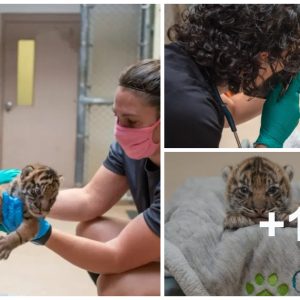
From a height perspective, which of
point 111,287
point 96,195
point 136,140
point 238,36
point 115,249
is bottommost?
point 111,287

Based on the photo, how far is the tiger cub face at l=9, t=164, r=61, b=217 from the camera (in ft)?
3.22

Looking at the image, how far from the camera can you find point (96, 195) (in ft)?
3.78

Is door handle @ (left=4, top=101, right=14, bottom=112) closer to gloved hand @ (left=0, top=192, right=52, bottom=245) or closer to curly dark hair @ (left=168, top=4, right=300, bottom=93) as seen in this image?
gloved hand @ (left=0, top=192, right=52, bottom=245)

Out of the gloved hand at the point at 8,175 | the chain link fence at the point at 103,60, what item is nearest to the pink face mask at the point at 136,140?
the chain link fence at the point at 103,60

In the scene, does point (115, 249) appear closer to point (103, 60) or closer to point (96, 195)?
point (96, 195)

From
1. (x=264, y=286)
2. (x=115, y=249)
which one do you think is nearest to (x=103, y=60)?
(x=115, y=249)

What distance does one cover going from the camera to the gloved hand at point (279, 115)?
1.04 metres

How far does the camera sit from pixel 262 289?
1.09 m

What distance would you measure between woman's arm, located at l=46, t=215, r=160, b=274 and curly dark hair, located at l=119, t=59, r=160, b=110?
0.93ft

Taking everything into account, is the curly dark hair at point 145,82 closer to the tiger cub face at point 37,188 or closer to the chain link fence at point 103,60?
the chain link fence at point 103,60

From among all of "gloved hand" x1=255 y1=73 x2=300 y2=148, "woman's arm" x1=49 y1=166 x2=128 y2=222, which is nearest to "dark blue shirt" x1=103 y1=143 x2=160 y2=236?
"woman's arm" x1=49 y1=166 x2=128 y2=222

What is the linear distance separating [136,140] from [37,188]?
24 centimetres

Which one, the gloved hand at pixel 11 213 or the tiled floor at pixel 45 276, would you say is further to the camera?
the tiled floor at pixel 45 276

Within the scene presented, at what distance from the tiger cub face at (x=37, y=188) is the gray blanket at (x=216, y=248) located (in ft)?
0.91
